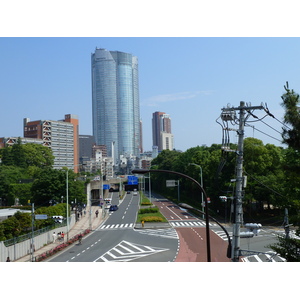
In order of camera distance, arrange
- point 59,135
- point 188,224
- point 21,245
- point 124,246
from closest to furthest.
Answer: point 21,245 → point 124,246 → point 188,224 → point 59,135

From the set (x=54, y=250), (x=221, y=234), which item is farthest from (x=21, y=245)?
(x=221, y=234)

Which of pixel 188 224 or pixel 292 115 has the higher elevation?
pixel 292 115

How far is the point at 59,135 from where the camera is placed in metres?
135

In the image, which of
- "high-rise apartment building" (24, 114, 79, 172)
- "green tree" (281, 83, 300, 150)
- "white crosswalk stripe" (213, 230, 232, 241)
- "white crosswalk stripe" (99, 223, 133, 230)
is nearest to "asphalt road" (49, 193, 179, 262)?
"white crosswalk stripe" (99, 223, 133, 230)

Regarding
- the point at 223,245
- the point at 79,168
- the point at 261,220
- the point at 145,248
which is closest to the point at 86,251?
the point at 145,248

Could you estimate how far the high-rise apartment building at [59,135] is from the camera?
129 meters

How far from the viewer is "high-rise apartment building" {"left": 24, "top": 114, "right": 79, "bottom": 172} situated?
129m

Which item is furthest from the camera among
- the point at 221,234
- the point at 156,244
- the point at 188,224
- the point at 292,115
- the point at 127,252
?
the point at 188,224

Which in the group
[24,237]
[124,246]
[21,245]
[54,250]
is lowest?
[124,246]

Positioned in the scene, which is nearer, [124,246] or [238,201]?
[238,201]

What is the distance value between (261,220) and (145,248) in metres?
18.5

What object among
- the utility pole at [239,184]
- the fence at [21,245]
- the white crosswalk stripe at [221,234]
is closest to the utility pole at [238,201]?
the utility pole at [239,184]

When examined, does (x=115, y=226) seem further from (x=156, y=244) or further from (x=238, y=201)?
(x=238, y=201)

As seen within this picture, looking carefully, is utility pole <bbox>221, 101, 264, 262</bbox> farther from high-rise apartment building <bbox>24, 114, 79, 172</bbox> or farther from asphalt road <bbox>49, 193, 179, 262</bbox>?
high-rise apartment building <bbox>24, 114, 79, 172</bbox>
